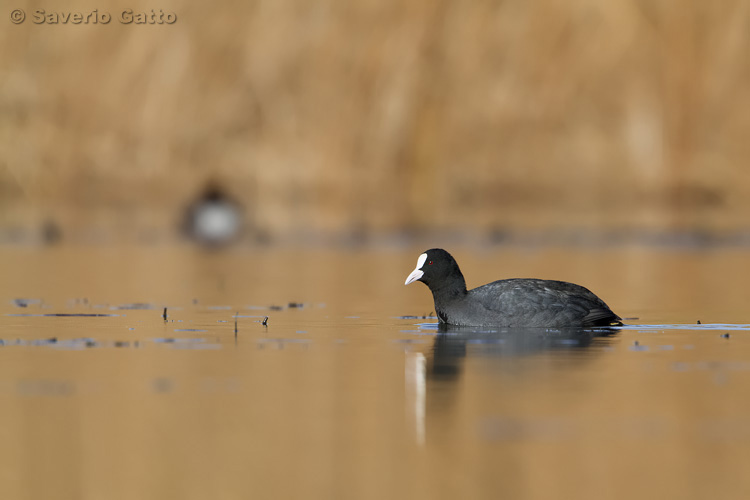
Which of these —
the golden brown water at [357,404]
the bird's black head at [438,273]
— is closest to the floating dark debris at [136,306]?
the golden brown water at [357,404]

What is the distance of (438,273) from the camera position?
52.9ft

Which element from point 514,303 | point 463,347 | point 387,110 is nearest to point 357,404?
point 463,347

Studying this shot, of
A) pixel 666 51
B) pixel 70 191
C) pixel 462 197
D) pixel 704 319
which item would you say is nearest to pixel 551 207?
pixel 462 197

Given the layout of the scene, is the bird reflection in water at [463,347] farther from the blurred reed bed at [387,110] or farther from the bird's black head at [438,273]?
the blurred reed bed at [387,110]

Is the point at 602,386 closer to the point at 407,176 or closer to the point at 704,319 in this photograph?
the point at 704,319

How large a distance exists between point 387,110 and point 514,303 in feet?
125

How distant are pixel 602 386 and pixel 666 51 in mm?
44411

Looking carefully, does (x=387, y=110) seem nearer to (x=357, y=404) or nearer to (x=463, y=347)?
(x=463, y=347)

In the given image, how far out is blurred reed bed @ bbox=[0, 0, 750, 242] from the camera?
166 ft

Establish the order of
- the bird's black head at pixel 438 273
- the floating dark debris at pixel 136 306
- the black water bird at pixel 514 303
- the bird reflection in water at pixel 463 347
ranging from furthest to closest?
the floating dark debris at pixel 136 306
the bird's black head at pixel 438 273
the black water bird at pixel 514 303
the bird reflection in water at pixel 463 347

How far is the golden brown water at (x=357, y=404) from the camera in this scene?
7.95m

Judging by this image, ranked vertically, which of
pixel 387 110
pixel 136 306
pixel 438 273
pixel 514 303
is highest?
pixel 387 110

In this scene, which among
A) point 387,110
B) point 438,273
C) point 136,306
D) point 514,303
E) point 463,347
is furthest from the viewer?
point 387,110

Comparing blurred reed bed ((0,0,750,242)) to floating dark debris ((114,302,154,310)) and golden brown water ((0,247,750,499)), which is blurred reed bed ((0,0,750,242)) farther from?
golden brown water ((0,247,750,499))
